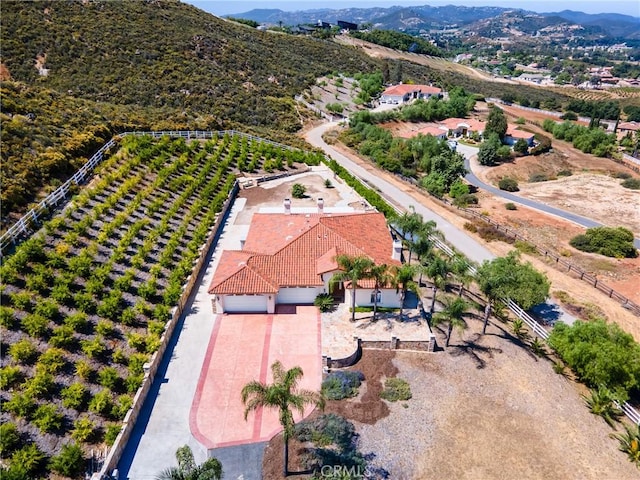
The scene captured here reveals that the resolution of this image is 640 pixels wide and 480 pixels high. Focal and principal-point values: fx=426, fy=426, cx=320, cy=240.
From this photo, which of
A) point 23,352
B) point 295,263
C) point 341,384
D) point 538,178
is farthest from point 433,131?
point 23,352

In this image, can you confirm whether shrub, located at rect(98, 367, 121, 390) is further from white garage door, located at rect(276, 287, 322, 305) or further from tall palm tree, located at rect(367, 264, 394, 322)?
tall palm tree, located at rect(367, 264, 394, 322)

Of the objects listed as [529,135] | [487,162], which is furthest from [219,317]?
[529,135]

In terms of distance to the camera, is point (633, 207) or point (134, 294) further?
point (633, 207)

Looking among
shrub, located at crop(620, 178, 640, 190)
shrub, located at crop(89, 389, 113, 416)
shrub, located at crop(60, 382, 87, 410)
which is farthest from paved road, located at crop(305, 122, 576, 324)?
shrub, located at crop(620, 178, 640, 190)

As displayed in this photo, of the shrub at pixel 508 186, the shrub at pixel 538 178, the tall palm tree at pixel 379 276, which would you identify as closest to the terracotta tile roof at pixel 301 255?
the tall palm tree at pixel 379 276

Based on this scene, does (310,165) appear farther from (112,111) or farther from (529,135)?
(529,135)

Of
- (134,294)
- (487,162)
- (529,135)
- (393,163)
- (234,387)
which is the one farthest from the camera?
(529,135)
